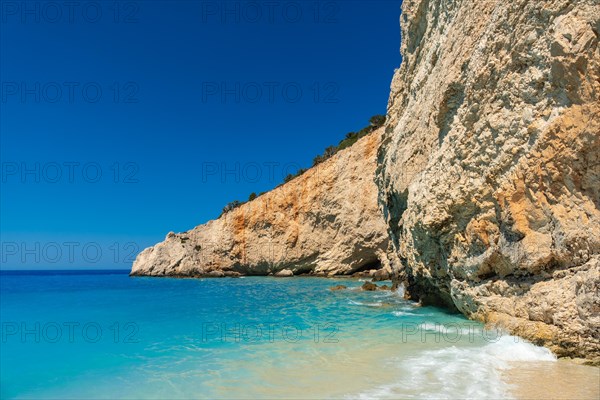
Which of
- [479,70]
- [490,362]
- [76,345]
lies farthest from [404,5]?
[76,345]

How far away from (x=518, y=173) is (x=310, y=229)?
34474mm

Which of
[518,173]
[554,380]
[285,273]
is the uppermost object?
[518,173]

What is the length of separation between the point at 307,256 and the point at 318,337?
32748 millimetres

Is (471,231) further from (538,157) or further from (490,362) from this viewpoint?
(490,362)

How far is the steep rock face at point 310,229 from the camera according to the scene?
3869cm

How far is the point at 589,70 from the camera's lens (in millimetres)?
6930

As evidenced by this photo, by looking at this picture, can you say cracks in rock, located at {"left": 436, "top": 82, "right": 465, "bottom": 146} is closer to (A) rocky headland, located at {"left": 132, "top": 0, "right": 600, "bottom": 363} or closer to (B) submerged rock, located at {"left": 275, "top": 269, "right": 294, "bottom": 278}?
(A) rocky headland, located at {"left": 132, "top": 0, "right": 600, "bottom": 363}

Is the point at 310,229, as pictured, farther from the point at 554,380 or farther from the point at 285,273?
the point at 554,380

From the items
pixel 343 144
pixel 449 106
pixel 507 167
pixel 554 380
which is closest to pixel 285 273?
pixel 343 144

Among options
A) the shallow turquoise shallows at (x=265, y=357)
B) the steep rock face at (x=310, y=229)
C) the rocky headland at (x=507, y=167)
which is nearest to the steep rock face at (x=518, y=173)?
the rocky headland at (x=507, y=167)

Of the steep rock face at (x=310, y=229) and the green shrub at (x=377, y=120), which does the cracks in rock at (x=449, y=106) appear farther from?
the green shrub at (x=377, y=120)

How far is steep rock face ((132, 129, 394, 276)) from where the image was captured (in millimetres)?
38688

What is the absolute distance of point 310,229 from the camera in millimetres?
42344

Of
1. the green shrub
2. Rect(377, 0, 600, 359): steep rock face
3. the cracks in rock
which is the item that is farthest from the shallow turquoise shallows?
the green shrub
